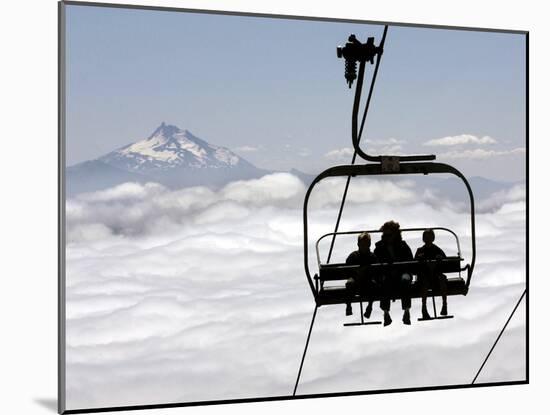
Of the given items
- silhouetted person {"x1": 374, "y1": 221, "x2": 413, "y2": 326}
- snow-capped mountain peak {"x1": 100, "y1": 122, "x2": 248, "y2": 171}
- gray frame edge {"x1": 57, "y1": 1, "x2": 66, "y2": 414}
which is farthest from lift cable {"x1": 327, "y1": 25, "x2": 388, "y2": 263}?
gray frame edge {"x1": 57, "y1": 1, "x2": 66, "y2": 414}

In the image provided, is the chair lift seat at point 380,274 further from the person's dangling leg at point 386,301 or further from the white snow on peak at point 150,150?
the white snow on peak at point 150,150

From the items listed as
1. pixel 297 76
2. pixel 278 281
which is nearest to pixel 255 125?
pixel 297 76

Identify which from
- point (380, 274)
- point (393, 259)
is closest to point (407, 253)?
point (393, 259)

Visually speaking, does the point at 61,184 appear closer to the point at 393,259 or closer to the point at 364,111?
the point at 364,111

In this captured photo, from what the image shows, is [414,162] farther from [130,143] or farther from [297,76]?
[130,143]

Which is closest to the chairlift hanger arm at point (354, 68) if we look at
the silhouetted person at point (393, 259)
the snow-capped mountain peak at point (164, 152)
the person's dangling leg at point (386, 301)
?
the silhouetted person at point (393, 259)

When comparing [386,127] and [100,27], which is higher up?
[100,27]
